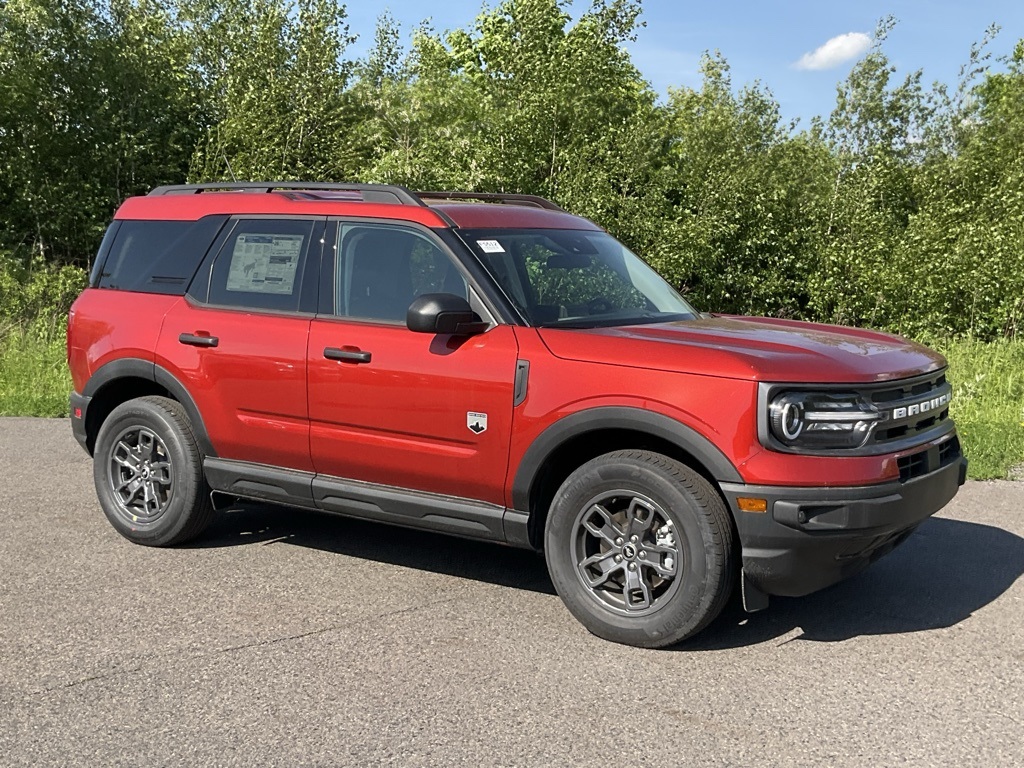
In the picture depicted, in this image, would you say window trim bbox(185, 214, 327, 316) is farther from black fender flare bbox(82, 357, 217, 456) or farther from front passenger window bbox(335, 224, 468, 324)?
black fender flare bbox(82, 357, 217, 456)

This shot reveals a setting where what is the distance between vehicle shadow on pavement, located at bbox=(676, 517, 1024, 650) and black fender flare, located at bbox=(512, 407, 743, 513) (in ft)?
2.80

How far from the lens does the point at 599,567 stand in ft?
15.9

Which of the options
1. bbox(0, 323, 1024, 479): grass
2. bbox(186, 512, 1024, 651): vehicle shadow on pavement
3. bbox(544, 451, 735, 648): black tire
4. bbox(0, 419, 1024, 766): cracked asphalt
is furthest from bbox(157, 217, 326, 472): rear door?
bbox(0, 323, 1024, 479): grass

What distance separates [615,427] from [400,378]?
1118 mm

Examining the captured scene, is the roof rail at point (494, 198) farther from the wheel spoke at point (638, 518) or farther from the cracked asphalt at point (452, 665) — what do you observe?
the wheel spoke at point (638, 518)

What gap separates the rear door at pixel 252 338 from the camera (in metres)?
5.63

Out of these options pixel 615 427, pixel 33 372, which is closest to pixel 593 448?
pixel 615 427

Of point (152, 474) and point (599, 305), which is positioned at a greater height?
point (599, 305)

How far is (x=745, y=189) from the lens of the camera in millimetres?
23578

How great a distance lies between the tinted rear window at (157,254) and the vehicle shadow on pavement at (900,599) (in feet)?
11.3

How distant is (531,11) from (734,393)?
927 inches

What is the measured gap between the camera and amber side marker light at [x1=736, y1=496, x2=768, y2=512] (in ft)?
14.3

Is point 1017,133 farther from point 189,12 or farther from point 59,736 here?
point 59,736

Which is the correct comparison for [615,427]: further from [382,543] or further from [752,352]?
[382,543]
